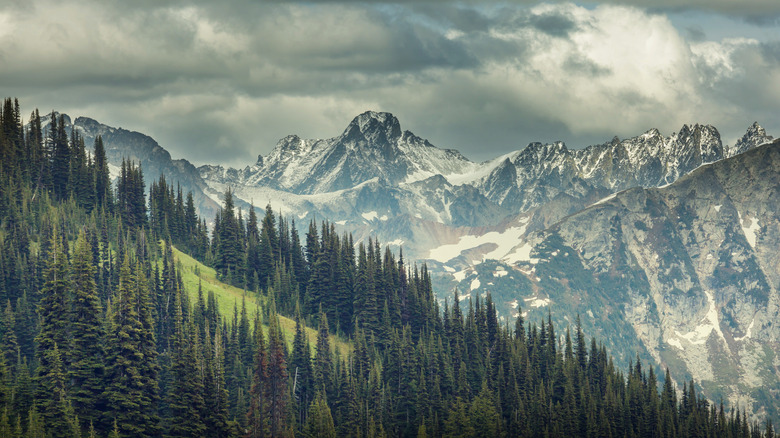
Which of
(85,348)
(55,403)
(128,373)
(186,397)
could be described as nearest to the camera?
(55,403)

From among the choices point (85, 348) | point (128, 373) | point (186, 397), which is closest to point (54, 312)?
point (85, 348)

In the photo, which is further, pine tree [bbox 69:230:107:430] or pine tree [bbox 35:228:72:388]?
pine tree [bbox 35:228:72:388]

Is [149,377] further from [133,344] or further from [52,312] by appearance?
[52,312]

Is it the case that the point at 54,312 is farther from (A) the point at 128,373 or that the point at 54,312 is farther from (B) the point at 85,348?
(A) the point at 128,373

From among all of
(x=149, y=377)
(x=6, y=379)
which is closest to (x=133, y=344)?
(x=149, y=377)

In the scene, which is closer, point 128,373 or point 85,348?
point 128,373

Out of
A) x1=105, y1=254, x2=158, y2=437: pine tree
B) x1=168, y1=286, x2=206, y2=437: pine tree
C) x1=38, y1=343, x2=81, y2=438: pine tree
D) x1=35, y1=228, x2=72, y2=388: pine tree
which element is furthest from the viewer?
x1=168, y1=286, x2=206, y2=437: pine tree

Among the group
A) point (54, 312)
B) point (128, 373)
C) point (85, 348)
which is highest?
point (54, 312)

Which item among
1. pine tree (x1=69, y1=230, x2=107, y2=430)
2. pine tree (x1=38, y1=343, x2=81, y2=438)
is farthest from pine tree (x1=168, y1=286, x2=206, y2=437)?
pine tree (x1=38, y1=343, x2=81, y2=438)

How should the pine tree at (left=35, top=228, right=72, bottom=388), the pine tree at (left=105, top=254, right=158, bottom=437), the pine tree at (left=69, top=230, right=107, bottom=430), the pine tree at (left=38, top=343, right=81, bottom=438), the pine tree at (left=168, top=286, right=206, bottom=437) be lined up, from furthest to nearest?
1. the pine tree at (left=168, top=286, right=206, bottom=437)
2. the pine tree at (left=35, top=228, right=72, bottom=388)
3. the pine tree at (left=105, top=254, right=158, bottom=437)
4. the pine tree at (left=69, top=230, right=107, bottom=430)
5. the pine tree at (left=38, top=343, right=81, bottom=438)

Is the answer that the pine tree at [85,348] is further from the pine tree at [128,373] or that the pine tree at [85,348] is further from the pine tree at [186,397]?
the pine tree at [186,397]

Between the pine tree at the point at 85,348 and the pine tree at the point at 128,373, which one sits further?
the pine tree at the point at 128,373

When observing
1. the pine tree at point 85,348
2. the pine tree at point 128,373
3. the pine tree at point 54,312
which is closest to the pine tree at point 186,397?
the pine tree at point 128,373

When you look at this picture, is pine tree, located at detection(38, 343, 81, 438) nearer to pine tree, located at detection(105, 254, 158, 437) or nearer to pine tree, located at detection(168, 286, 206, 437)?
pine tree, located at detection(105, 254, 158, 437)
